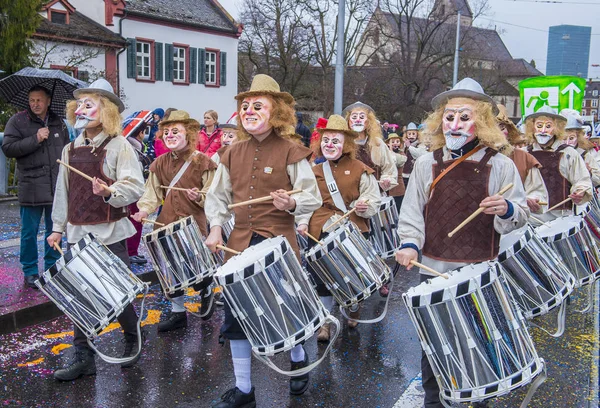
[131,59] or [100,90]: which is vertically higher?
[131,59]

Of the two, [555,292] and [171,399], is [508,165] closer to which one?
[555,292]

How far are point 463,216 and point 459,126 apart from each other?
517 mm

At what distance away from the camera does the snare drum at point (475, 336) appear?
3.09 metres

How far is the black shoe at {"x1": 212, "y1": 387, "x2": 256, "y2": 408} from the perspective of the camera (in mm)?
3961

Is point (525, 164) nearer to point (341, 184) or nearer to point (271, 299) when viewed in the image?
point (341, 184)

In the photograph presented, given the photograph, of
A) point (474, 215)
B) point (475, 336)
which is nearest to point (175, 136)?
point (474, 215)

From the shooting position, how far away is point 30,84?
245 inches

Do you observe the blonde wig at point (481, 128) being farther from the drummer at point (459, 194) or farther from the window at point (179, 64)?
the window at point (179, 64)

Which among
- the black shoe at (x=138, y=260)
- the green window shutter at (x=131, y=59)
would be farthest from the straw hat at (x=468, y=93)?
the green window shutter at (x=131, y=59)

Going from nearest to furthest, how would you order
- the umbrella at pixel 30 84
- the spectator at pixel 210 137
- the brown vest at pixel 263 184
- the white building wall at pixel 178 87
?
1. the brown vest at pixel 263 184
2. the umbrella at pixel 30 84
3. the spectator at pixel 210 137
4. the white building wall at pixel 178 87

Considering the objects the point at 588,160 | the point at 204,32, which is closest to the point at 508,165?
the point at 588,160

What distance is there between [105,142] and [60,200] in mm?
537

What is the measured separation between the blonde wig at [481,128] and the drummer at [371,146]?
2.67m

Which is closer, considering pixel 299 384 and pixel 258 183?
pixel 258 183
